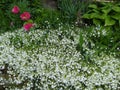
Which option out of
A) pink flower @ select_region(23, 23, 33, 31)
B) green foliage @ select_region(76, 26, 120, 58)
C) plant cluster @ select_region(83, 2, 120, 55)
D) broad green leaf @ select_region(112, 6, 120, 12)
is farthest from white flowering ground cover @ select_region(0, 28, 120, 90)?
broad green leaf @ select_region(112, 6, 120, 12)

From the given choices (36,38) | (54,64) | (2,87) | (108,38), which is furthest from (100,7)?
(2,87)

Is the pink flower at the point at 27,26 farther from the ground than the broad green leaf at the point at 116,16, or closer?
closer

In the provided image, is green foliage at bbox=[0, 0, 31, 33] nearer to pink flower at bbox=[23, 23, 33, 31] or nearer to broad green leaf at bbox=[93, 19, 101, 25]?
pink flower at bbox=[23, 23, 33, 31]

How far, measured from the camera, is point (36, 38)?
8.30m

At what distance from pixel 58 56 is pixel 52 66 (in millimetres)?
386

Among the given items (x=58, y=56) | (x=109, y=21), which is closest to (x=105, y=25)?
(x=109, y=21)

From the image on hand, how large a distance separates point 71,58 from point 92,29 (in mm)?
1452

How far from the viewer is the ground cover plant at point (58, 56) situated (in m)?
6.87

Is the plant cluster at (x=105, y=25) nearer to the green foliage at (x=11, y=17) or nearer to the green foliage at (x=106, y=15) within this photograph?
the green foliage at (x=106, y=15)

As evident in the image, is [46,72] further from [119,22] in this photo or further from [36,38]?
Result: [119,22]

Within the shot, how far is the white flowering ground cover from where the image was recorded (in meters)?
6.84

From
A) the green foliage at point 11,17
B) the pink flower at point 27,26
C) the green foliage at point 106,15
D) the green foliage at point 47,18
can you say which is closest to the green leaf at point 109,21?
the green foliage at point 106,15

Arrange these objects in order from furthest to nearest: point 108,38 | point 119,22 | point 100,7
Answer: point 100,7 < point 119,22 < point 108,38

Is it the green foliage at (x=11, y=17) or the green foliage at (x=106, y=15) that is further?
the green foliage at (x=11, y=17)
